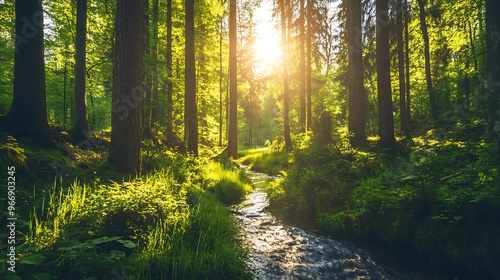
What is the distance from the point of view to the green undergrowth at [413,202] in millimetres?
4691

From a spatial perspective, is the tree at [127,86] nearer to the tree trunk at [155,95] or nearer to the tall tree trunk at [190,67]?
the tree trunk at [155,95]

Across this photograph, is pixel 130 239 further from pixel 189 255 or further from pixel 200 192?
pixel 200 192

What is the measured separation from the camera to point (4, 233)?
3.52 metres

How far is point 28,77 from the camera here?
7.08 m

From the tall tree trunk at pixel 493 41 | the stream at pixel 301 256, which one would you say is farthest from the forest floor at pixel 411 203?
the tall tree trunk at pixel 493 41

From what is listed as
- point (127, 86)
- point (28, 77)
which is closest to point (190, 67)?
point (127, 86)

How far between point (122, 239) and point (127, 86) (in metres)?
4.05

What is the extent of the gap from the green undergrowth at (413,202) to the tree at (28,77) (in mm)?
6850

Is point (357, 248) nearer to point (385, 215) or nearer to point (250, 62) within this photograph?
point (385, 215)

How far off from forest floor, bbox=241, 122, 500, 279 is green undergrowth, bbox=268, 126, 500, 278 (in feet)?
0.04

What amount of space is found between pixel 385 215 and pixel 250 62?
2437 cm

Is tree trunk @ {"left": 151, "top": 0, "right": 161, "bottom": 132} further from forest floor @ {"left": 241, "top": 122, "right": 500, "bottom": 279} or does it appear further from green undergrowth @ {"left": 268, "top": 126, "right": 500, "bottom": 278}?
green undergrowth @ {"left": 268, "top": 126, "right": 500, "bottom": 278}

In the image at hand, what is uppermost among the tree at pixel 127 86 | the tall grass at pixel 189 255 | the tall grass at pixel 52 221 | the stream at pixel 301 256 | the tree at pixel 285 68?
the tree at pixel 285 68

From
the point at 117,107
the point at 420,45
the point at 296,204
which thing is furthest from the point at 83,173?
the point at 420,45
